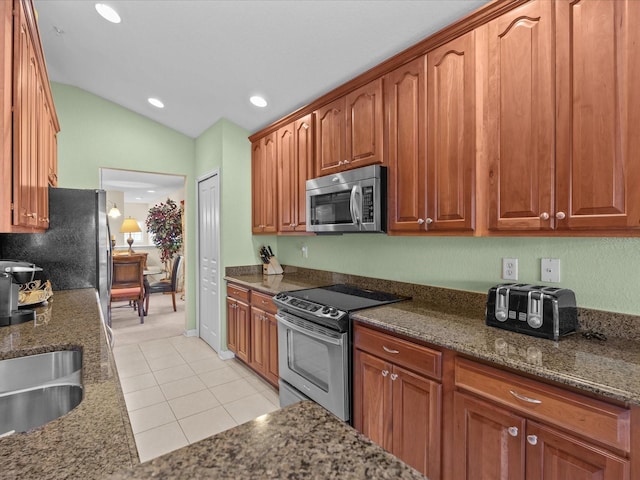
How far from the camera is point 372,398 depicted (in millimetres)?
1894

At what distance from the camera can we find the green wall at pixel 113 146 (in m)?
3.75

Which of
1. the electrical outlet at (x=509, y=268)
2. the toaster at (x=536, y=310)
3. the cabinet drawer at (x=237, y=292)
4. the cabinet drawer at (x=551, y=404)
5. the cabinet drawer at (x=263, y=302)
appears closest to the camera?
the cabinet drawer at (x=551, y=404)

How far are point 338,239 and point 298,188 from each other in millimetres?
599

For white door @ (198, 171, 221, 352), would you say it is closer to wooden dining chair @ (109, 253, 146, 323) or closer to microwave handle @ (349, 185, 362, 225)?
wooden dining chair @ (109, 253, 146, 323)

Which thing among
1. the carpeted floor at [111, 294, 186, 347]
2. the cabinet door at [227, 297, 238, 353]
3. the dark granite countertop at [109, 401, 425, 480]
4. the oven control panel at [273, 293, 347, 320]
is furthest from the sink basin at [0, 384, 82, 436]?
the carpeted floor at [111, 294, 186, 347]

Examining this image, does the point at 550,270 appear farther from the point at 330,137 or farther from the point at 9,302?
the point at 9,302

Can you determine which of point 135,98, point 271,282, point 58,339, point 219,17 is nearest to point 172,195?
point 135,98

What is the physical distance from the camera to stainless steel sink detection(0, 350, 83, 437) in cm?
127

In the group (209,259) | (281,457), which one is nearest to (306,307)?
(281,457)

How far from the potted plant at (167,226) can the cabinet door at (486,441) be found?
7.00 m

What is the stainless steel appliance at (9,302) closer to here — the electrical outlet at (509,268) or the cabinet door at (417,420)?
the cabinet door at (417,420)

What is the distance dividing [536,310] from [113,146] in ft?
14.7

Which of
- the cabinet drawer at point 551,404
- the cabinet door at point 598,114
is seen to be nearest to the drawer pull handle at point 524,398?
the cabinet drawer at point 551,404

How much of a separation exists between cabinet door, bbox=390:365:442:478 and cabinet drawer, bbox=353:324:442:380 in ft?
0.15
